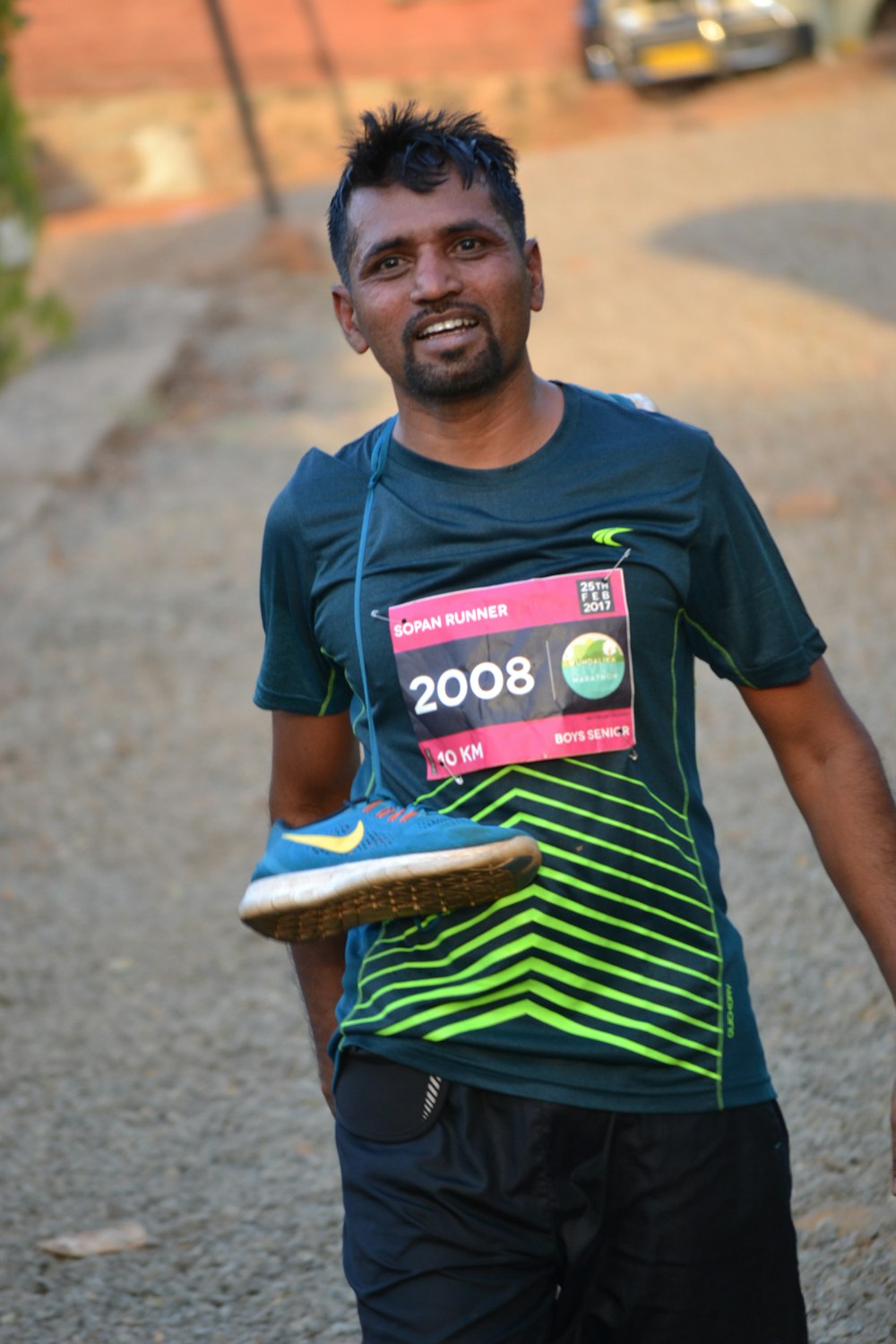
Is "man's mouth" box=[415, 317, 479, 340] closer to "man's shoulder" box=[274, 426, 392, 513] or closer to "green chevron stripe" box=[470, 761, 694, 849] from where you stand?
"man's shoulder" box=[274, 426, 392, 513]

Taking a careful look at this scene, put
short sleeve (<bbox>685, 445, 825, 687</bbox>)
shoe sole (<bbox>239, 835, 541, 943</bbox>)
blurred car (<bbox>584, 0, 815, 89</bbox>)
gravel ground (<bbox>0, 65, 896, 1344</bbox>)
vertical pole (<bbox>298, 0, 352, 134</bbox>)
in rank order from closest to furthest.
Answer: shoe sole (<bbox>239, 835, 541, 943</bbox>)
short sleeve (<bbox>685, 445, 825, 687</bbox>)
gravel ground (<bbox>0, 65, 896, 1344</bbox>)
blurred car (<bbox>584, 0, 815, 89</bbox>)
vertical pole (<bbox>298, 0, 352, 134</bbox>)

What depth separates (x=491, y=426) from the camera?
7.07 feet

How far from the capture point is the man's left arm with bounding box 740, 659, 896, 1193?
2.12 metres

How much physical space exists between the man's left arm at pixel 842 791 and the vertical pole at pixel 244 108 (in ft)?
39.9

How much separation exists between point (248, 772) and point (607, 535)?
4.08m

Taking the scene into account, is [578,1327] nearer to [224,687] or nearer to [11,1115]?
[11,1115]

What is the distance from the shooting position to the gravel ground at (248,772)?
3.40 m

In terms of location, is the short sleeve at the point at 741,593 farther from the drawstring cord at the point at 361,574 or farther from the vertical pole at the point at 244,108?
the vertical pole at the point at 244,108

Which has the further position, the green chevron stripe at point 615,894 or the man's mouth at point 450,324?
the man's mouth at point 450,324

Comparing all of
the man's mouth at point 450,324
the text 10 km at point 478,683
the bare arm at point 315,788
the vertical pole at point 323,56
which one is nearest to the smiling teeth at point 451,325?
the man's mouth at point 450,324

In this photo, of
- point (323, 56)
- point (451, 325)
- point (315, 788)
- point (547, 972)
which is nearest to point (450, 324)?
point (451, 325)

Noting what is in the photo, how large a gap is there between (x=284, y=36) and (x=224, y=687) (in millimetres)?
16301

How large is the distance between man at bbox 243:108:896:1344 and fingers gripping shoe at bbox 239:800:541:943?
0.02m

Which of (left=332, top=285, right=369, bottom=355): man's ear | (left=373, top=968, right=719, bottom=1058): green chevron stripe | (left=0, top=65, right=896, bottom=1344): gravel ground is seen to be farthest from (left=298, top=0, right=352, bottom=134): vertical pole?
(left=373, top=968, right=719, bottom=1058): green chevron stripe
